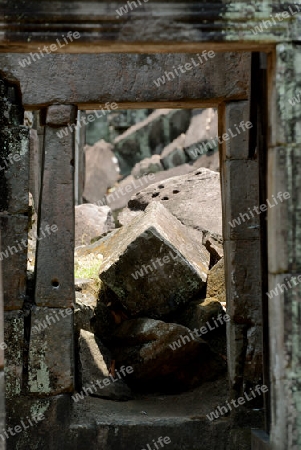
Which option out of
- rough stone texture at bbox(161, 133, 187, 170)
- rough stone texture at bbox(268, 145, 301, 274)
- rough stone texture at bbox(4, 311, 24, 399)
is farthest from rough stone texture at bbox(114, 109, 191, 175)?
rough stone texture at bbox(268, 145, 301, 274)

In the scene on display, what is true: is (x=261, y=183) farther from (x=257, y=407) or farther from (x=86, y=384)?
(x=86, y=384)

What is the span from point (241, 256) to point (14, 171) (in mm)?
2111

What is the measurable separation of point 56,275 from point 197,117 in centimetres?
1257

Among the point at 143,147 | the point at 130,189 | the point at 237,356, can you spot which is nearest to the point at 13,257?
the point at 237,356

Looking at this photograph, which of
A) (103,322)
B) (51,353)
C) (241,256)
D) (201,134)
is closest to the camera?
(51,353)

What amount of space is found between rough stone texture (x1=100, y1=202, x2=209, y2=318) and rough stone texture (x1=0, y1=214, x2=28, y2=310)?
1.45 meters

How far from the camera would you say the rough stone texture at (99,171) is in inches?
730

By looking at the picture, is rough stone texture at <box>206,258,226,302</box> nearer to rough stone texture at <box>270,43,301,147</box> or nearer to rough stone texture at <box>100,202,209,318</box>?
rough stone texture at <box>100,202,209,318</box>

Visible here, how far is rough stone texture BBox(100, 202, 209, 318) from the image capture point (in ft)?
25.7

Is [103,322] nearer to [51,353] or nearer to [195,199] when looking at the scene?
[51,353]

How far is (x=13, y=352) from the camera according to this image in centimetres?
662

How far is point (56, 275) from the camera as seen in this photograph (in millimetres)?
6750

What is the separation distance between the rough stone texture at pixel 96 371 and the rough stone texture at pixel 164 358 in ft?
0.70

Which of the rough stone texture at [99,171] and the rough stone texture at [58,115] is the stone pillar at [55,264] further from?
the rough stone texture at [99,171]
